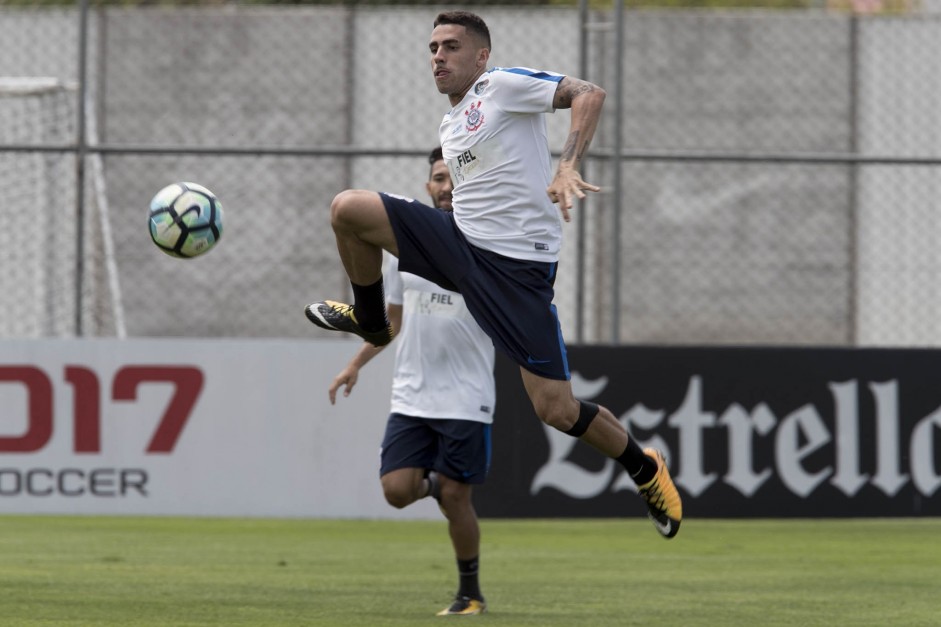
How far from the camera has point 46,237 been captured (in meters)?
14.2

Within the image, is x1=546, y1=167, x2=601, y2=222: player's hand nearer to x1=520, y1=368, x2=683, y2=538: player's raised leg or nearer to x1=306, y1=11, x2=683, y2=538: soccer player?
x1=306, y1=11, x2=683, y2=538: soccer player

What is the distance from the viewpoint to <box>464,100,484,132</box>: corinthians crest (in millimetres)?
7098

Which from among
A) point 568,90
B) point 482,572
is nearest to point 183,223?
point 568,90

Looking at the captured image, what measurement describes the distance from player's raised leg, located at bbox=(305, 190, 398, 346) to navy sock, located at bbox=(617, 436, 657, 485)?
4.02 feet

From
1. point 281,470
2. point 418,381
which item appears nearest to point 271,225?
point 281,470

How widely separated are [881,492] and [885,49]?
8643 mm

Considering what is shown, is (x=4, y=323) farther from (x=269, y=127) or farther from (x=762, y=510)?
(x=762, y=510)

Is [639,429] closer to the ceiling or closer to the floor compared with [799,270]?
closer to the floor

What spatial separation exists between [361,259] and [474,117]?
814mm

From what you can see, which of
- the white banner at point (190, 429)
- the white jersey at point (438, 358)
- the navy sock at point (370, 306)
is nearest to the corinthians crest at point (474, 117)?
the navy sock at point (370, 306)

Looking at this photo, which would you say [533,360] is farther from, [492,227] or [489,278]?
[492,227]

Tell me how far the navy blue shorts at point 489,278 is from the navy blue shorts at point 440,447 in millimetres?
1213

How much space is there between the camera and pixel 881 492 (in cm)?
1231

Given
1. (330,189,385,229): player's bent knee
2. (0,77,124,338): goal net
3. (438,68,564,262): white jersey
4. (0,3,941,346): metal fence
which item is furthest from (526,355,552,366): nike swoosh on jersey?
(0,3,941,346): metal fence
